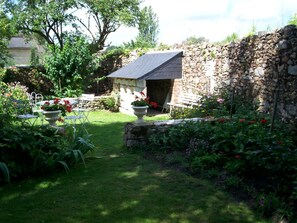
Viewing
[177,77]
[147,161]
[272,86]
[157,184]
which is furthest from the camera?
[177,77]

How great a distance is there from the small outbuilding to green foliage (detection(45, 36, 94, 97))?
6.13 feet

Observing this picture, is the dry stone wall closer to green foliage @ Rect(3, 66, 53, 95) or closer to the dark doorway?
the dark doorway

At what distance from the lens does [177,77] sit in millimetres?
11500

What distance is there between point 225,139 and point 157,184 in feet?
4.52

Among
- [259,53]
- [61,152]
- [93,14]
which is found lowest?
[61,152]

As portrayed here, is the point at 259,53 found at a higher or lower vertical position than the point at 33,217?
higher

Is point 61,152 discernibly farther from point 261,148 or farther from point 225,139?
point 261,148

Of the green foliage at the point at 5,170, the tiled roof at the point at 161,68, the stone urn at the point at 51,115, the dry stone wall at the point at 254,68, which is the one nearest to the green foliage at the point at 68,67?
the tiled roof at the point at 161,68

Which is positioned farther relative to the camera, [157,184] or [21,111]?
[21,111]

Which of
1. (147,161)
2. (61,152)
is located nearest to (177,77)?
(147,161)

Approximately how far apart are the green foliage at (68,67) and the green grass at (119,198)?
9.38 metres

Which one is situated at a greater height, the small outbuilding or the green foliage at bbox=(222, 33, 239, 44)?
the green foliage at bbox=(222, 33, 239, 44)

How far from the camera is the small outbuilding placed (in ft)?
36.7

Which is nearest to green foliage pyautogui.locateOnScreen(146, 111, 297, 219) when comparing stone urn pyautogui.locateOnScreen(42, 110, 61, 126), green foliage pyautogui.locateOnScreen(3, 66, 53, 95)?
stone urn pyautogui.locateOnScreen(42, 110, 61, 126)
